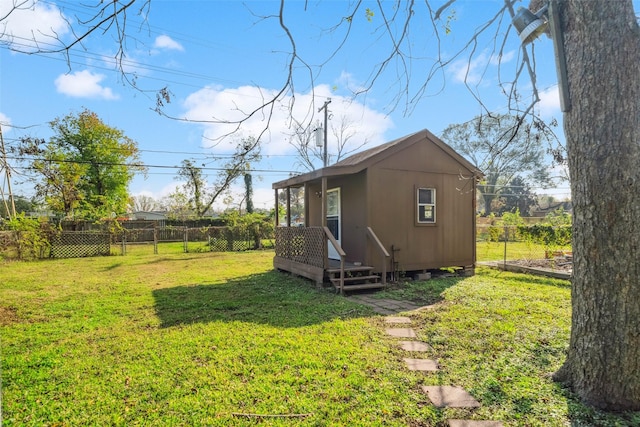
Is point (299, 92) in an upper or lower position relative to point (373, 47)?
lower

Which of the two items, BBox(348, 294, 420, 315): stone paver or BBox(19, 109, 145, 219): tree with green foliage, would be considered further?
BBox(19, 109, 145, 219): tree with green foliage

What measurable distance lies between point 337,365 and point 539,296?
16.0 feet

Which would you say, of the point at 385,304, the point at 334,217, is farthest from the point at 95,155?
the point at 385,304

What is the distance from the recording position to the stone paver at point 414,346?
370cm

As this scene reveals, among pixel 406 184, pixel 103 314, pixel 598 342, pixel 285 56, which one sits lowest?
pixel 103 314

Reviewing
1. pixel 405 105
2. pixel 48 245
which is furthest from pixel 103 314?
pixel 48 245

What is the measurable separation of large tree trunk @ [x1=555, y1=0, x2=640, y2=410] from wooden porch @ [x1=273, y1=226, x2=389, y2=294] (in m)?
4.44

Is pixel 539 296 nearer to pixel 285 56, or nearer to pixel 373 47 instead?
pixel 373 47

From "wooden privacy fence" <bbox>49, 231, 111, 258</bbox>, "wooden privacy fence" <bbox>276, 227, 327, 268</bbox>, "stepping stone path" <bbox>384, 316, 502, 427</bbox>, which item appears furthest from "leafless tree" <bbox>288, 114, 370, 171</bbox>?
"stepping stone path" <bbox>384, 316, 502, 427</bbox>

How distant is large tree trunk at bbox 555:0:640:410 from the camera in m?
2.32

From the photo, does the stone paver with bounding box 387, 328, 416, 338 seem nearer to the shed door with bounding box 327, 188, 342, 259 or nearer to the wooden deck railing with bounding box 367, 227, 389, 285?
the wooden deck railing with bounding box 367, 227, 389, 285

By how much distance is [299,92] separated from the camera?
3.33 m

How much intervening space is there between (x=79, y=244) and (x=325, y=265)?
1133 cm

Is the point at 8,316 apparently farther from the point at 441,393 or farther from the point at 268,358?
the point at 441,393
